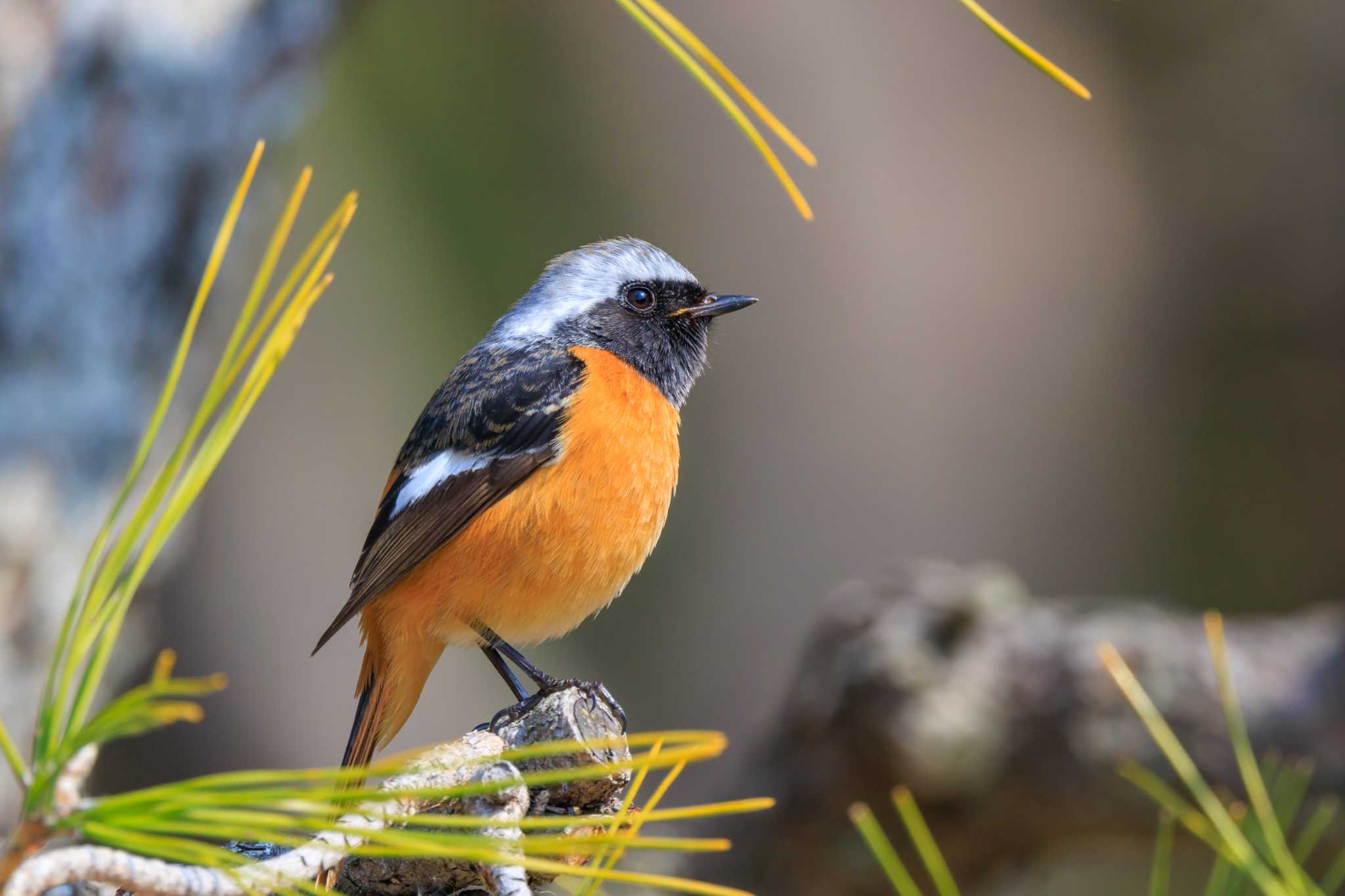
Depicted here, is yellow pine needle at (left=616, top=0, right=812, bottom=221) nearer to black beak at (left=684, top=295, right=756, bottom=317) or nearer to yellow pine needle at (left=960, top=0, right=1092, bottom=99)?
yellow pine needle at (left=960, top=0, right=1092, bottom=99)

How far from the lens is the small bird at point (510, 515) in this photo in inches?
97.7

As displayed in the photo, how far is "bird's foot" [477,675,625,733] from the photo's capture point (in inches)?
80.7

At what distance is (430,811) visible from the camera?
5.01 ft

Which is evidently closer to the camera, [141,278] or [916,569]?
[141,278]

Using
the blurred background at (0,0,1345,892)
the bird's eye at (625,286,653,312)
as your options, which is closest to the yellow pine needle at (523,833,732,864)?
the bird's eye at (625,286,653,312)

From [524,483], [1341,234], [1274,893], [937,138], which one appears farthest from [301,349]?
[1274,893]

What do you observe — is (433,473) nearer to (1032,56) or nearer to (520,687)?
(520,687)

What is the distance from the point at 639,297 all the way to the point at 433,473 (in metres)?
0.72

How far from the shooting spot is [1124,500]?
761 centimetres

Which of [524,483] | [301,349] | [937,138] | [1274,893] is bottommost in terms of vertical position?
[1274,893]

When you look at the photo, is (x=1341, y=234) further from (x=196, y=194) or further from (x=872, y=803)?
(x=196, y=194)

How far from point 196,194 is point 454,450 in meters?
1.46

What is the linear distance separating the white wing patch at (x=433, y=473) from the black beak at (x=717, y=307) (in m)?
0.69

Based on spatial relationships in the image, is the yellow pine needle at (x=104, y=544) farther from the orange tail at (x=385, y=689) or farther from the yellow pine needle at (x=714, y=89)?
the orange tail at (x=385, y=689)
